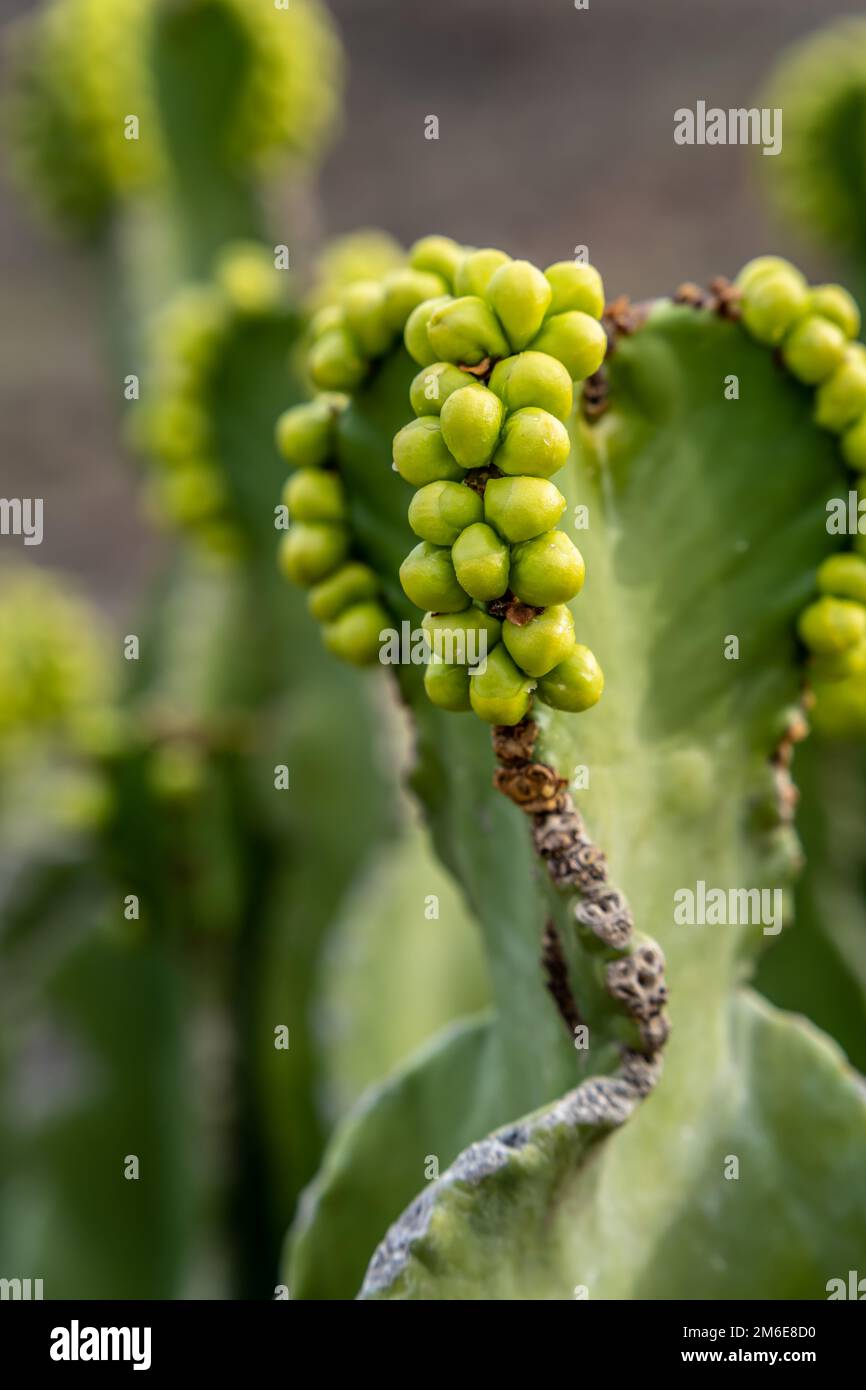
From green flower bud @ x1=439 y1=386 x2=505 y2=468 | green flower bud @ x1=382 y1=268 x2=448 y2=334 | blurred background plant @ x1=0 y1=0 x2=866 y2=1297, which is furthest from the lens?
blurred background plant @ x1=0 y1=0 x2=866 y2=1297

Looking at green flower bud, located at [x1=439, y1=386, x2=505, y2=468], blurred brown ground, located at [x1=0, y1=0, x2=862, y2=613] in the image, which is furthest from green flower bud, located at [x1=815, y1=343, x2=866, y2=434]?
blurred brown ground, located at [x1=0, y1=0, x2=862, y2=613]

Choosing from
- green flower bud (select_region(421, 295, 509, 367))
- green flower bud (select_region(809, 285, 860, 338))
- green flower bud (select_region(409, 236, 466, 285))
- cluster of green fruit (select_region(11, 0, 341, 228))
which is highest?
cluster of green fruit (select_region(11, 0, 341, 228))

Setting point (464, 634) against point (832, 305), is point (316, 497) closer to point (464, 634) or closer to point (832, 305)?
point (464, 634)

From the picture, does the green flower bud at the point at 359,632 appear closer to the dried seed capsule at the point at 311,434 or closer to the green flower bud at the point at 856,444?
the dried seed capsule at the point at 311,434

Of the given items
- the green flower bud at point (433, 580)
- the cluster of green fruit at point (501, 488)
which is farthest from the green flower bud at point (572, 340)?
the green flower bud at point (433, 580)

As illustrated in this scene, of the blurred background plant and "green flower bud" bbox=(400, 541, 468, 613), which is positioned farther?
the blurred background plant

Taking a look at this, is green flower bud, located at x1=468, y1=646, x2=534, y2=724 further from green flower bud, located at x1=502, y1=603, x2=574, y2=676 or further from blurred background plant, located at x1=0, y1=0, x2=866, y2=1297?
blurred background plant, located at x1=0, y1=0, x2=866, y2=1297

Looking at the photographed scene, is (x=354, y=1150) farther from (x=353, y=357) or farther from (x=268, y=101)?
(x=268, y=101)

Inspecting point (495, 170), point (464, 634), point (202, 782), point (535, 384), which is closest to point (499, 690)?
point (464, 634)
